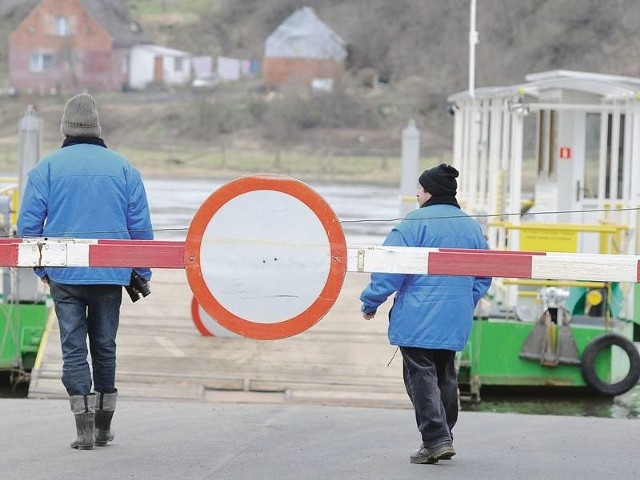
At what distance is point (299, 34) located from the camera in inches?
3295

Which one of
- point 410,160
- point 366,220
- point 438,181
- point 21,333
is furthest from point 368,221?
point 410,160

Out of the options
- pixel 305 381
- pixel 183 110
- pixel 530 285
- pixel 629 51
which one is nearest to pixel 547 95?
pixel 530 285

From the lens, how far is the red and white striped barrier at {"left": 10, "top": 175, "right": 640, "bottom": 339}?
22.2 feet

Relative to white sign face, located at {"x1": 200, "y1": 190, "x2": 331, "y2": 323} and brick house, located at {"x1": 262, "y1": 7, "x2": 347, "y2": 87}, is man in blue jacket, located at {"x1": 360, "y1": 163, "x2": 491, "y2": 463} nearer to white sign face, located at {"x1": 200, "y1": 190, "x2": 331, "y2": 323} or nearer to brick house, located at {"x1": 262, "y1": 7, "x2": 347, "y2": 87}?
white sign face, located at {"x1": 200, "y1": 190, "x2": 331, "y2": 323}

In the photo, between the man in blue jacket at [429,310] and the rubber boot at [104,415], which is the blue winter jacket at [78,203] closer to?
the rubber boot at [104,415]

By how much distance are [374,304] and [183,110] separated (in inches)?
2413

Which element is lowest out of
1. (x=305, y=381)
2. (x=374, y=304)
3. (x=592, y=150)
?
(x=305, y=381)

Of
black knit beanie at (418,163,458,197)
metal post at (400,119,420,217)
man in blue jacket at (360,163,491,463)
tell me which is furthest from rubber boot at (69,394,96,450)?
metal post at (400,119,420,217)

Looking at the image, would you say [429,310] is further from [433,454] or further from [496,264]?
[496,264]

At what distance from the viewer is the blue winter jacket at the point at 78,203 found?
7.54m

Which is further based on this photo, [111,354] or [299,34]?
[299,34]

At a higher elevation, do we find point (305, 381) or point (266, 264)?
point (266, 264)

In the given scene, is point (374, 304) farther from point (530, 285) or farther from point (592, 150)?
point (592, 150)

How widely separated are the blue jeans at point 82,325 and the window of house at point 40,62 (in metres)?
75.3
